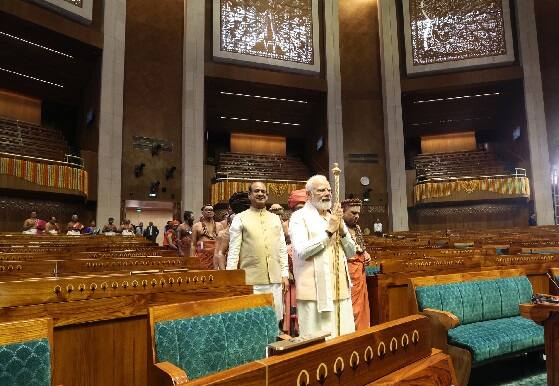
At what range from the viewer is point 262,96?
59.2ft

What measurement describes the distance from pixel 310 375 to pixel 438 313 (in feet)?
7.22

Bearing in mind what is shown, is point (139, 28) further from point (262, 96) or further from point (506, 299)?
point (506, 299)

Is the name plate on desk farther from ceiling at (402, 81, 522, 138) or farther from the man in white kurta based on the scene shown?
ceiling at (402, 81, 522, 138)

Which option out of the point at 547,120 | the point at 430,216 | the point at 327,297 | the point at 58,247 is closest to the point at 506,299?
the point at 327,297

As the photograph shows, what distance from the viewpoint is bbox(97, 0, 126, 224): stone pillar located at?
13.7 meters

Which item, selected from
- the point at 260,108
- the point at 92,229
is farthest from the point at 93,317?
the point at 260,108

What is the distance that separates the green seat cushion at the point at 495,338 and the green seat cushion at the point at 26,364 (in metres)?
2.64

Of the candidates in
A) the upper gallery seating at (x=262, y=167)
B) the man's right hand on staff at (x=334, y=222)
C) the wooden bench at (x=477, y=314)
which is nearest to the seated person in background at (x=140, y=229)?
the upper gallery seating at (x=262, y=167)

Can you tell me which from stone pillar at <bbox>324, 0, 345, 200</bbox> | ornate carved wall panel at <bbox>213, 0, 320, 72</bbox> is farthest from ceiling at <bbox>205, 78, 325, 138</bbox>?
ornate carved wall panel at <bbox>213, 0, 320, 72</bbox>

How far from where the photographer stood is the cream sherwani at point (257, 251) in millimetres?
3467

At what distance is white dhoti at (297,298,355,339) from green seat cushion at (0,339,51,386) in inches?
60.0

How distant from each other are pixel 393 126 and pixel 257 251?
15.6 metres

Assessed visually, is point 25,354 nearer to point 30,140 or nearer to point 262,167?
point 30,140

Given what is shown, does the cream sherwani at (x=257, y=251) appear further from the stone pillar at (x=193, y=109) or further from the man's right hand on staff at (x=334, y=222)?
the stone pillar at (x=193, y=109)
